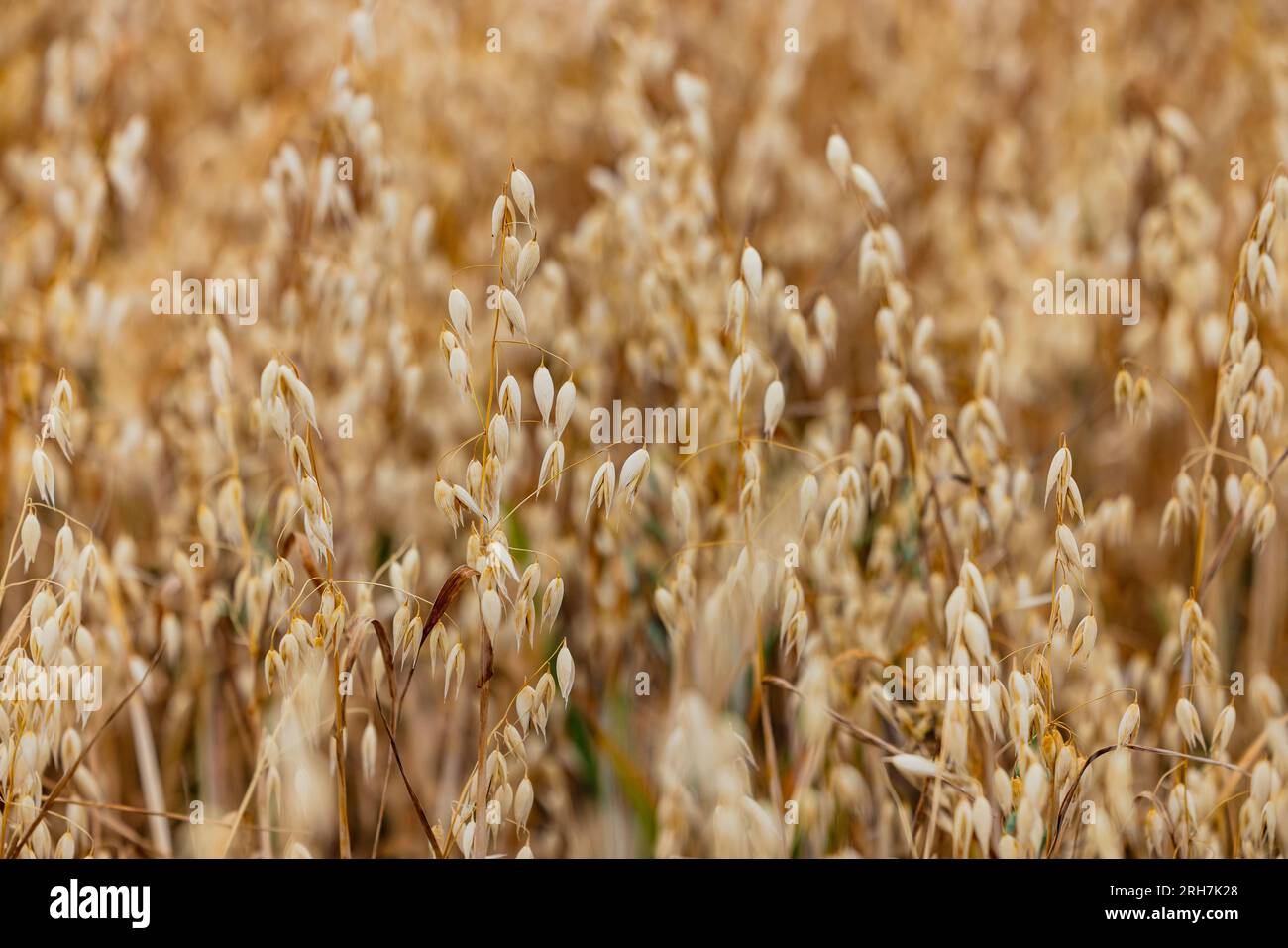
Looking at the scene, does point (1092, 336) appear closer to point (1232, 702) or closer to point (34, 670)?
point (1232, 702)

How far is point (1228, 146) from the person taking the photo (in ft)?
4.42

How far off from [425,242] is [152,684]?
0.69 metres

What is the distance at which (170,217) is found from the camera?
1.29 m

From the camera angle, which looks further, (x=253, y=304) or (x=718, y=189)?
(x=718, y=189)

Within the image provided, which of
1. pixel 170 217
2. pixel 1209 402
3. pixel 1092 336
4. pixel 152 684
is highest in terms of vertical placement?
pixel 170 217

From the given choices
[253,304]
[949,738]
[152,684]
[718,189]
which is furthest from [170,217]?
[949,738]

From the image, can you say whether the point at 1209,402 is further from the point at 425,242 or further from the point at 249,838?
the point at 249,838

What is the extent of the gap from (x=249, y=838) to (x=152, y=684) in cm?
30
